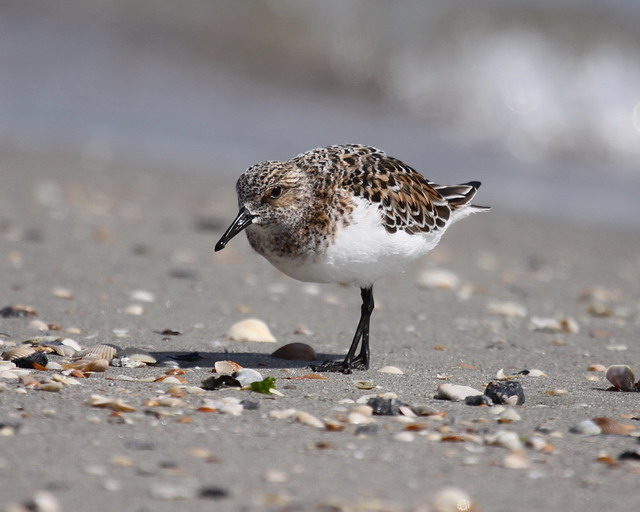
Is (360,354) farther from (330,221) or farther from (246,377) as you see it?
(246,377)

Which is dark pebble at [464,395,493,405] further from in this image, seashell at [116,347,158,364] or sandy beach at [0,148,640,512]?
seashell at [116,347,158,364]

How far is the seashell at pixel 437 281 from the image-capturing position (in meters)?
8.02

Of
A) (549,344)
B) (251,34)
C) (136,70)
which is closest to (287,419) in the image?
(549,344)

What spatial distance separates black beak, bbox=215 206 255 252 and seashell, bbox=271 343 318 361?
0.81 metres

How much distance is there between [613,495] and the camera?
3.32 metres

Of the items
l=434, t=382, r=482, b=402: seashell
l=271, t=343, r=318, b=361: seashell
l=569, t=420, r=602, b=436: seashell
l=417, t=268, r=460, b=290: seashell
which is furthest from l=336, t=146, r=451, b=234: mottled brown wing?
l=417, t=268, r=460, b=290: seashell

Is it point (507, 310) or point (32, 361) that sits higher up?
point (507, 310)

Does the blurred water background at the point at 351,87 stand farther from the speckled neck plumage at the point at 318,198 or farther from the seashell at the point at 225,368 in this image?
the seashell at the point at 225,368

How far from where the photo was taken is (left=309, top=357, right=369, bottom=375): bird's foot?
17.6 feet

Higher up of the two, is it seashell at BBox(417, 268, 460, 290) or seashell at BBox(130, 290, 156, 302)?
seashell at BBox(417, 268, 460, 290)

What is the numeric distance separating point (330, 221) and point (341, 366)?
85 cm

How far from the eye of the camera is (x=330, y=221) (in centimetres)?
514

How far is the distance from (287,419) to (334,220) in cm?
139

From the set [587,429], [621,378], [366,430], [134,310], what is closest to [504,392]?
[587,429]
